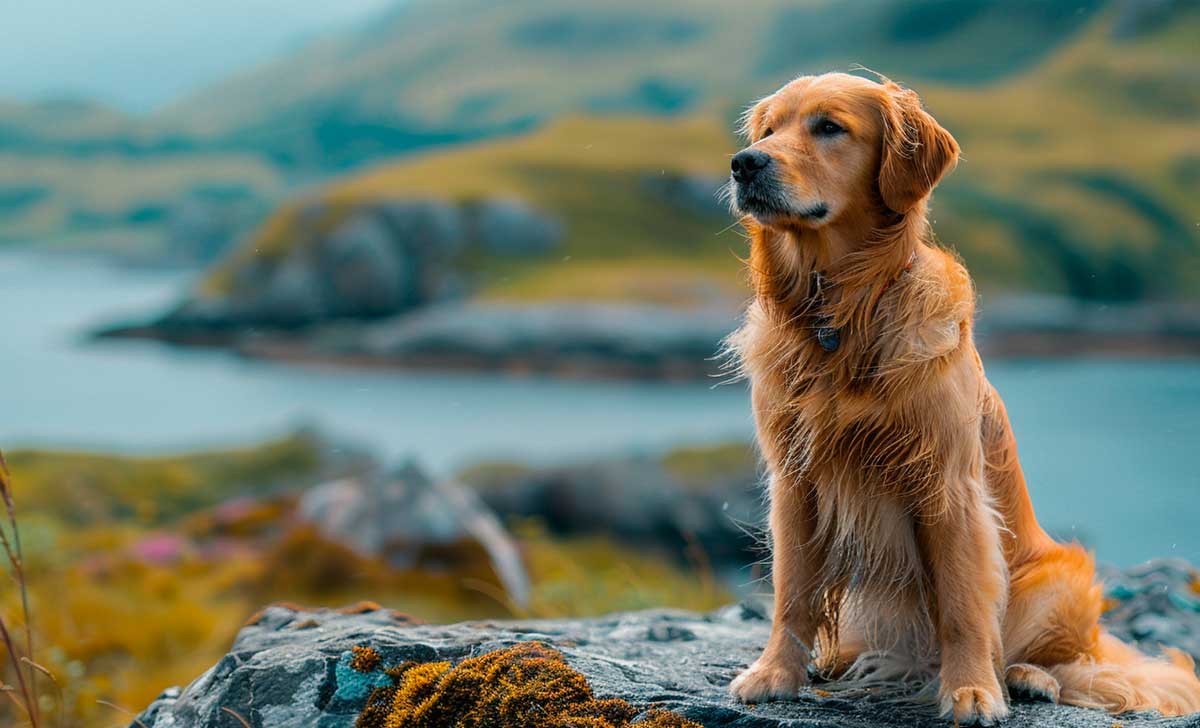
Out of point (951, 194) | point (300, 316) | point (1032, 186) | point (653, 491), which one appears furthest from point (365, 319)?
point (1032, 186)

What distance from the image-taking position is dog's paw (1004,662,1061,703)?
3.73m

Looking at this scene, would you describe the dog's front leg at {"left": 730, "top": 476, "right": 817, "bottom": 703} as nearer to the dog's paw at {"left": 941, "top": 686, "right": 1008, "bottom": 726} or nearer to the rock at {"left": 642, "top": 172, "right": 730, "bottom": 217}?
the dog's paw at {"left": 941, "top": 686, "right": 1008, "bottom": 726}

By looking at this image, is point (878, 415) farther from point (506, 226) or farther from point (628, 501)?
point (506, 226)

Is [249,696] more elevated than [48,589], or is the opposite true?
[249,696]

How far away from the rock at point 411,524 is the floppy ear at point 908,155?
839 cm

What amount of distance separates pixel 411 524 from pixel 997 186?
53.5 m

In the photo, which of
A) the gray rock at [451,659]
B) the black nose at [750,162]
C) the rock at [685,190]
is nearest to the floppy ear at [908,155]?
the black nose at [750,162]

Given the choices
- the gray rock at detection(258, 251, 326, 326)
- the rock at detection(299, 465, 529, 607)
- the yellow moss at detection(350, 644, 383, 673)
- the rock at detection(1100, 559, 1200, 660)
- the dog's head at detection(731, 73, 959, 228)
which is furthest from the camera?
the gray rock at detection(258, 251, 326, 326)

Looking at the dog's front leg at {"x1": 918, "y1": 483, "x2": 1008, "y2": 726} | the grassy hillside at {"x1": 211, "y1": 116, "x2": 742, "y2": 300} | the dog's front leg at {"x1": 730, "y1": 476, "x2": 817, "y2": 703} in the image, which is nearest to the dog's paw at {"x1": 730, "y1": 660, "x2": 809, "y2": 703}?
the dog's front leg at {"x1": 730, "y1": 476, "x2": 817, "y2": 703}

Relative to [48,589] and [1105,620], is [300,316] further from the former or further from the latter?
[1105,620]

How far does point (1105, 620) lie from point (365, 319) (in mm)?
50761

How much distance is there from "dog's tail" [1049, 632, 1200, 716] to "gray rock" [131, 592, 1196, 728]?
0.40ft

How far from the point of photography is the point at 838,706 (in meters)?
3.61

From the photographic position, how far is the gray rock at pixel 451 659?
3.42 metres
